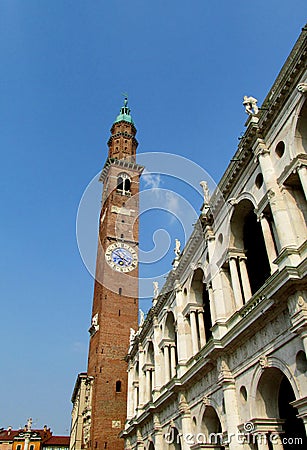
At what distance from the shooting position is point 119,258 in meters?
52.0

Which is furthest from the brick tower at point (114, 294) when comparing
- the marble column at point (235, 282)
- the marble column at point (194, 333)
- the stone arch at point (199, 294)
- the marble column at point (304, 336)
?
the marble column at point (304, 336)

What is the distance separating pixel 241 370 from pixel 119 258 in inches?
1407

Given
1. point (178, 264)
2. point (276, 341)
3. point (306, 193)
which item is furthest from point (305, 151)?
point (178, 264)

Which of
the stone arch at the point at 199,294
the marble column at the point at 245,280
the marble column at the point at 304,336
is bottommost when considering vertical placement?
the marble column at the point at 304,336

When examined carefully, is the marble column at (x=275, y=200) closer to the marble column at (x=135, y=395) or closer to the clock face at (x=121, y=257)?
the marble column at (x=135, y=395)

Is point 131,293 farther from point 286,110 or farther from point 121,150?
point 286,110

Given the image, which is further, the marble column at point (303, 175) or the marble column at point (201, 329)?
the marble column at point (201, 329)

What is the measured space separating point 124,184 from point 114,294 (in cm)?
1786

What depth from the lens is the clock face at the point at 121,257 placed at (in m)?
51.4

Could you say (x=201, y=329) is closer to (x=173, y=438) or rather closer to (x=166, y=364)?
(x=166, y=364)

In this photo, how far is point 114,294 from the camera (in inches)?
1971

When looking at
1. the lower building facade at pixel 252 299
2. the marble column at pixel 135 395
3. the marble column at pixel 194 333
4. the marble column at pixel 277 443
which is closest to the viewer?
the lower building facade at pixel 252 299

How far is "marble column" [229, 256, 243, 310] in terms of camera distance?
18781mm

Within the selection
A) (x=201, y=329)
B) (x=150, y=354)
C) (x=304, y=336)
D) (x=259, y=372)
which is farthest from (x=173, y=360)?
(x=304, y=336)
